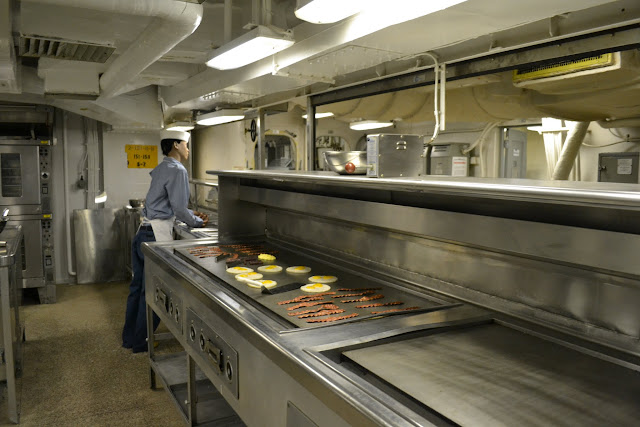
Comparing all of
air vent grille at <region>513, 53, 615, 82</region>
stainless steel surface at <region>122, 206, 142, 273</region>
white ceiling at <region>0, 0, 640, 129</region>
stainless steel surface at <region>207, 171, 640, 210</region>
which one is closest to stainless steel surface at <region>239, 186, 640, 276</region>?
stainless steel surface at <region>207, 171, 640, 210</region>

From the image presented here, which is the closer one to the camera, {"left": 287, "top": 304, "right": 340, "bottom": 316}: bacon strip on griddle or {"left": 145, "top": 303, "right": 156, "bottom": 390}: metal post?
{"left": 287, "top": 304, "right": 340, "bottom": 316}: bacon strip on griddle

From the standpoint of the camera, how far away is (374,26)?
1.68m

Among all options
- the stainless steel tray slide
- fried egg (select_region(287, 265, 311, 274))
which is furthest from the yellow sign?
→ the stainless steel tray slide

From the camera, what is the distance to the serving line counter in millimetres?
1150

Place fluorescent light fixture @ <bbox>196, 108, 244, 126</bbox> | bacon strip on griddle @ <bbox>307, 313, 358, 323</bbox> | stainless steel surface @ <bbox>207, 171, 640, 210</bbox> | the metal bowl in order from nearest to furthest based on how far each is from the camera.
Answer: stainless steel surface @ <bbox>207, 171, 640, 210</bbox>
bacon strip on griddle @ <bbox>307, 313, 358, 323</bbox>
the metal bowl
fluorescent light fixture @ <bbox>196, 108, 244, 126</bbox>

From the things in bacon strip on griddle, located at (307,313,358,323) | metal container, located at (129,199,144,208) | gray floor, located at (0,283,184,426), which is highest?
metal container, located at (129,199,144,208)

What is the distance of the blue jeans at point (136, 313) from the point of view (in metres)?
3.91

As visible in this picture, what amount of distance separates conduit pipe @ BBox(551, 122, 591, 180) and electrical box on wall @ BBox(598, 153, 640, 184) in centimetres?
65

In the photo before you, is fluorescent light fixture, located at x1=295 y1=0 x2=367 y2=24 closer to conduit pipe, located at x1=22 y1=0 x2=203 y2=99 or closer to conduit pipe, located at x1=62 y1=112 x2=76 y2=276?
conduit pipe, located at x1=22 y1=0 x2=203 y2=99

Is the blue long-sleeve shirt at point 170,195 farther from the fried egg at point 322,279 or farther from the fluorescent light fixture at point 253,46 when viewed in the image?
the fried egg at point 322,279

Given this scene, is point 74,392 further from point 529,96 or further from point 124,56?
point 529,96

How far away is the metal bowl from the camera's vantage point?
6.66 ft

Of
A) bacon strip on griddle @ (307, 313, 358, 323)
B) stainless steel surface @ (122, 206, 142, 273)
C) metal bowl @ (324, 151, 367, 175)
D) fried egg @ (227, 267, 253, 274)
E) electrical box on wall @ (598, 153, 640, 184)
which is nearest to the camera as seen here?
bacon strip on griddle @ (307, 313, 358, 323)

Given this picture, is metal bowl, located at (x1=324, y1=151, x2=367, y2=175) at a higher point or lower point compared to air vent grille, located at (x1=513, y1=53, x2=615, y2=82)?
lower
